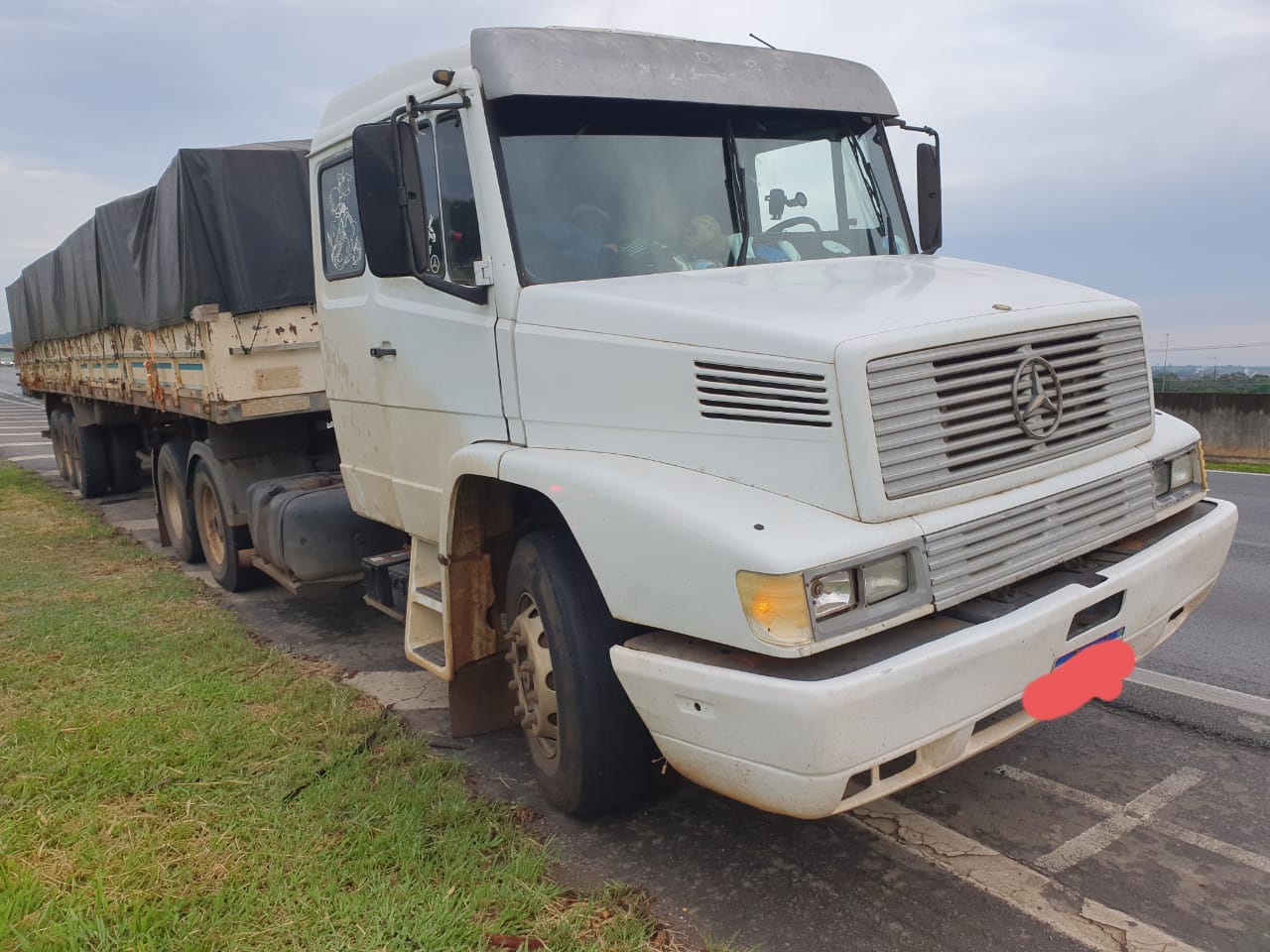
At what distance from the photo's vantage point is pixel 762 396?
294cm

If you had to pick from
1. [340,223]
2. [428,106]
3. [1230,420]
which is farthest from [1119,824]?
[1230,420]

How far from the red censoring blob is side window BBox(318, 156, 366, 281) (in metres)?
3.23

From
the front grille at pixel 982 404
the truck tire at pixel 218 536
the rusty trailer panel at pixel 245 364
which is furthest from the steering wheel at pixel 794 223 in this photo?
the truck tire at pixel 218 536

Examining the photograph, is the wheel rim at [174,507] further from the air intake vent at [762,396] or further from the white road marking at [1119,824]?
the white road marking at [1119,824]

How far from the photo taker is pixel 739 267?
376 centimetres

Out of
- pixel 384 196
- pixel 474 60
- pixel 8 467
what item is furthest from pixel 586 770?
pixel 8 467

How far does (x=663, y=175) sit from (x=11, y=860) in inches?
124

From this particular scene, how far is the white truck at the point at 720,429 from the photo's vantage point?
2.71 m

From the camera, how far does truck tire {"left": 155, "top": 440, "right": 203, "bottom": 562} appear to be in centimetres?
787

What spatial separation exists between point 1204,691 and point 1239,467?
1073 centimetres

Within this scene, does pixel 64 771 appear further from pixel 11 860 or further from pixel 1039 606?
pixel 1039 606

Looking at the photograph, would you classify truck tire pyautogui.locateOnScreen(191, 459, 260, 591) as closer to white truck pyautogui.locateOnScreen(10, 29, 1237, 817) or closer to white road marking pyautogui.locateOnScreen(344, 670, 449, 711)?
white road marking pyautogui.locateOnScreen(344, 670, 449, 711)

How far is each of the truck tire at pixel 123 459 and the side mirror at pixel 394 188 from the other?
9.25 metres

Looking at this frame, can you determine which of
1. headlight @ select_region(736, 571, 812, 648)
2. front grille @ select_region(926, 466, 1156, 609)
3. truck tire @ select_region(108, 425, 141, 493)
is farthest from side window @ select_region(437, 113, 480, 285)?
truck tire @ select_region(108, 425, 141, 493)
